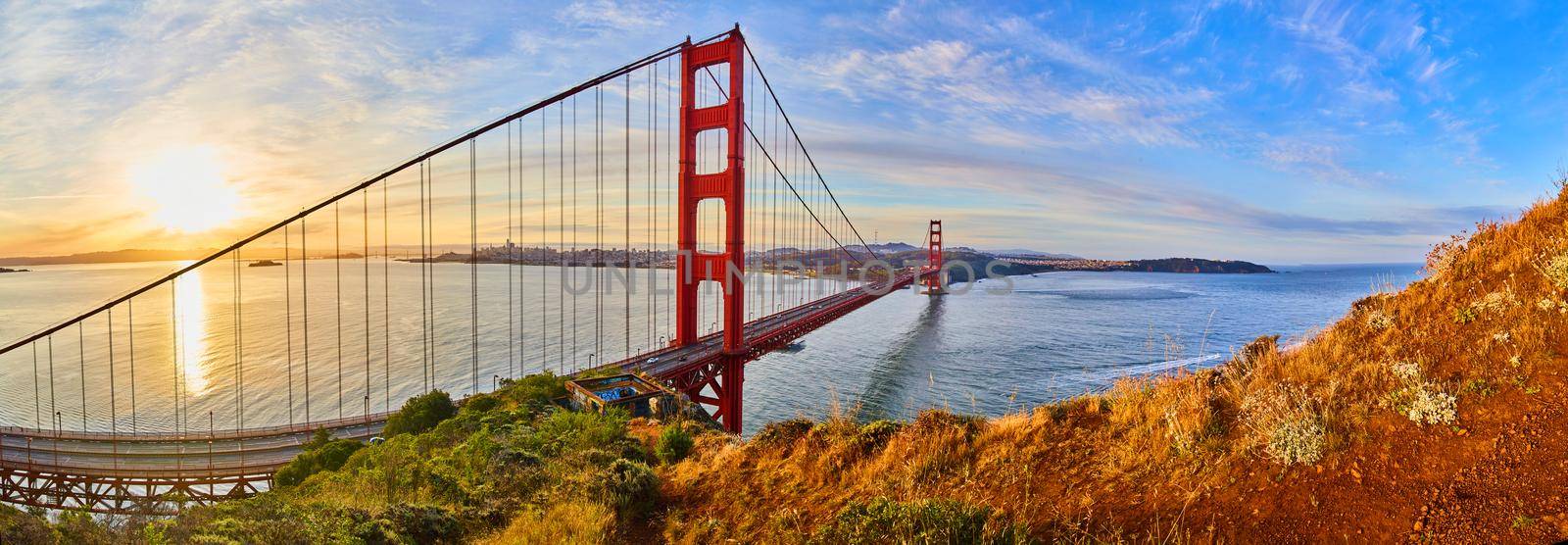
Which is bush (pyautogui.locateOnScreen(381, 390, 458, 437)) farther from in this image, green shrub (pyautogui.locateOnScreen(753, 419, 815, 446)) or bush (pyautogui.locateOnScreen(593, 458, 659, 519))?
green shrub (pyautogui.locateOnScreen(753, 419, 815, 446))

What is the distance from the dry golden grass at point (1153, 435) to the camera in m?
4.45

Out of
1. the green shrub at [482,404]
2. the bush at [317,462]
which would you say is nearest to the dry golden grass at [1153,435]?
the green shrub at [482,404]

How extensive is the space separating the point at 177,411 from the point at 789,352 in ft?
114

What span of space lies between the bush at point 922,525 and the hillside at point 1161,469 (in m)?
0.02

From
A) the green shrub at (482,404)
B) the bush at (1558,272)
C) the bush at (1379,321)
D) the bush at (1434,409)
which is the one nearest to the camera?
the bush at (1434,409)

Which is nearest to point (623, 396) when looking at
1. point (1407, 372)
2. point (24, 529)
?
point (24, 529)

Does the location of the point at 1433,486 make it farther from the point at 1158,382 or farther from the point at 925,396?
the point at 925,396

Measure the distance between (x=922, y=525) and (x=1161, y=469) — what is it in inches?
85.0

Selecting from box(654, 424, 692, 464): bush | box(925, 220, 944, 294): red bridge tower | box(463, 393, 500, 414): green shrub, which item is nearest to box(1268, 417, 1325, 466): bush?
box(654, 424, 692, 464): bush

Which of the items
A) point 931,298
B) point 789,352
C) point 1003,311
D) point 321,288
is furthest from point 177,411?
point 321,288

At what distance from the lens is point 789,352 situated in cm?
4316

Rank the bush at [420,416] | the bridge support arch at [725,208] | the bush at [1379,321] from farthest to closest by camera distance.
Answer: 1. the bridge support arch at [725,208]
2. the bush at [420,416]
3. the bush at [1379,321]

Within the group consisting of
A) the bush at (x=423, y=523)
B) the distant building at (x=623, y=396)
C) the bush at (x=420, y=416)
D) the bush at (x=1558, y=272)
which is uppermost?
the bush at (x=1558, y=272)

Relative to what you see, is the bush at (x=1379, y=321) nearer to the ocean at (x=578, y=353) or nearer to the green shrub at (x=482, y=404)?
the ocean at (x=578, y=353)
